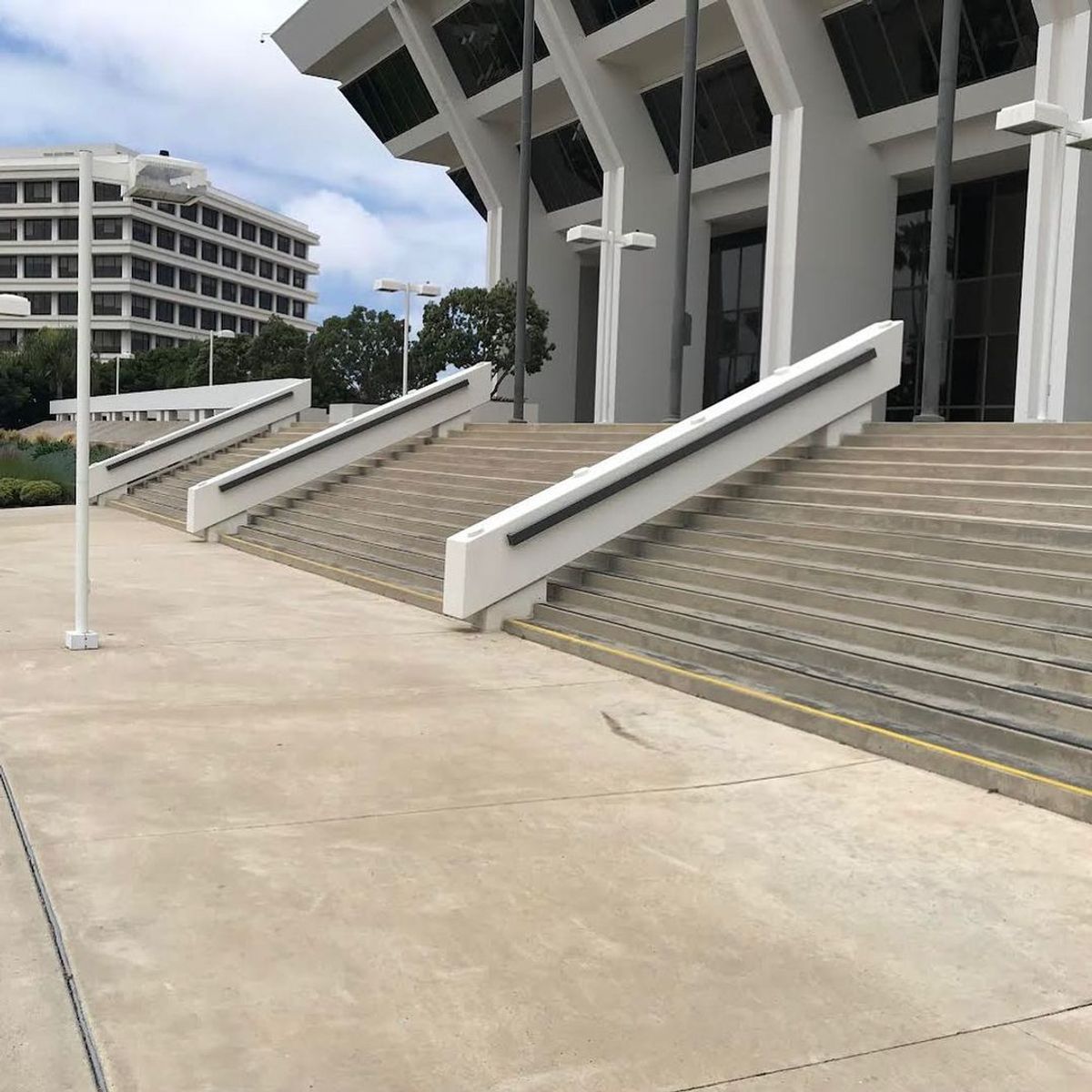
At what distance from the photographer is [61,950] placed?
3.62 m

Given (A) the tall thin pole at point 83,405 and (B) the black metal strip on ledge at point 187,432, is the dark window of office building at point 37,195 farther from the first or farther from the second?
(A) the tall thin pole at point 83,405

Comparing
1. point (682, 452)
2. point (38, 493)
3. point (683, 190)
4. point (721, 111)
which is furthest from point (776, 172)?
point (682, 452)

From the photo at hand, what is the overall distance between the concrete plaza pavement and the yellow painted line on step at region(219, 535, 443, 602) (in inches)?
163

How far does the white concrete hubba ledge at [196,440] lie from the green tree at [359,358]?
16.2 m

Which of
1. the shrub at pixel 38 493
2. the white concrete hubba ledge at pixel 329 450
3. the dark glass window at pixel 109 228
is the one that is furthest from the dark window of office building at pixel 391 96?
the dark glass window at pixel 109 228

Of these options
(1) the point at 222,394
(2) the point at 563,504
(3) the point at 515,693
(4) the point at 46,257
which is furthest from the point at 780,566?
(4) the point at 46,257

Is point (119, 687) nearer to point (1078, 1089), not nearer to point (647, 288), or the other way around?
point (1078, 1089)

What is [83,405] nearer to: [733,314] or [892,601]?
[892,601]

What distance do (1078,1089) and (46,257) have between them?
353ft

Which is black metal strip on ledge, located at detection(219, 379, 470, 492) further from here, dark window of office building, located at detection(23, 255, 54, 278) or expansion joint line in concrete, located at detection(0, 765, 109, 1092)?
dark window of office building, located at detection(23, 255, 54, 278)

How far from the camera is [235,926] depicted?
12.6 feet

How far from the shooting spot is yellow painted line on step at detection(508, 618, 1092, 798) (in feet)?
17.9

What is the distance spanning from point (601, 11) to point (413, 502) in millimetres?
20957

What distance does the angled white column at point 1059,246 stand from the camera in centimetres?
2053
